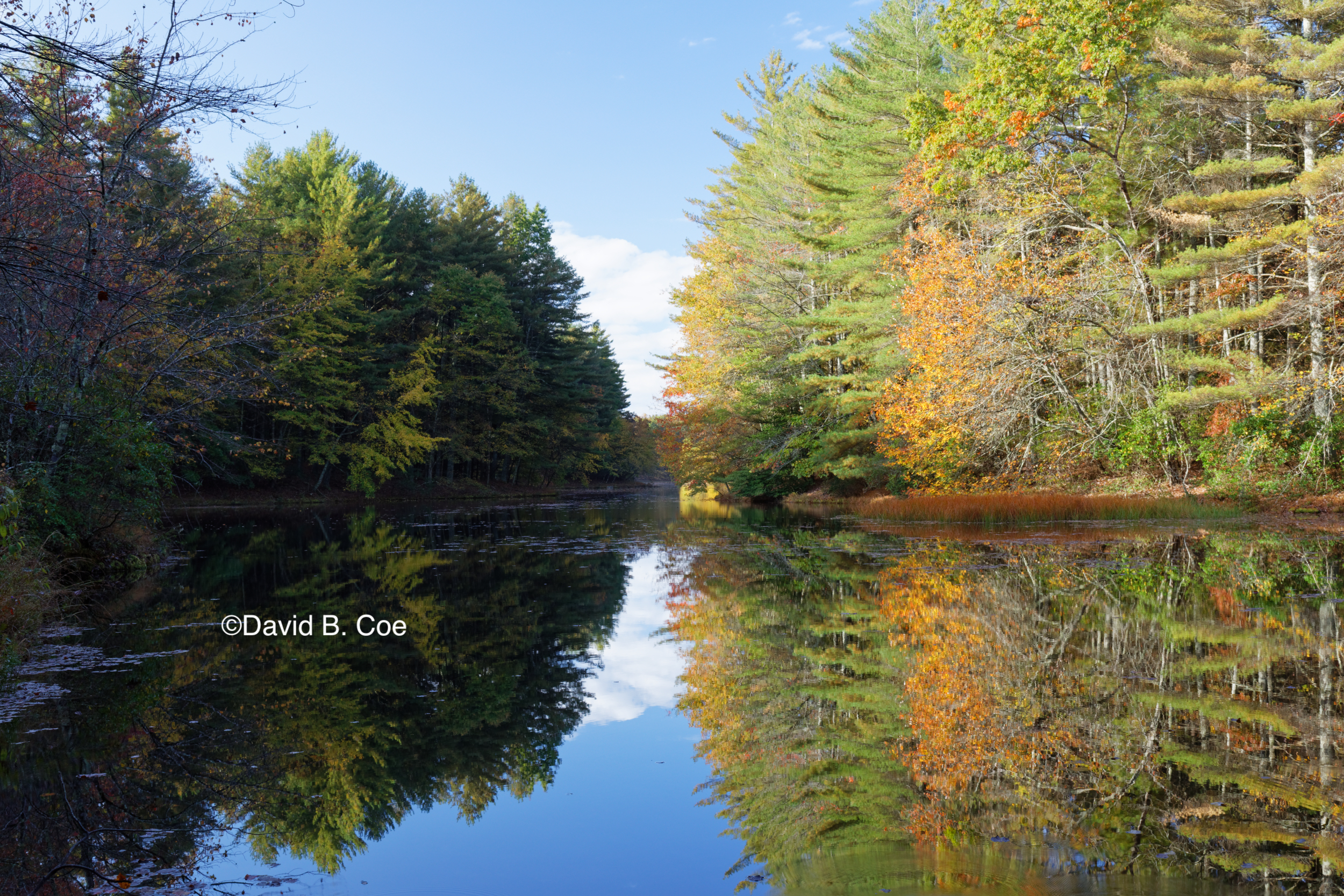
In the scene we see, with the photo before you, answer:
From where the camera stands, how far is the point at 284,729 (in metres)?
4.58

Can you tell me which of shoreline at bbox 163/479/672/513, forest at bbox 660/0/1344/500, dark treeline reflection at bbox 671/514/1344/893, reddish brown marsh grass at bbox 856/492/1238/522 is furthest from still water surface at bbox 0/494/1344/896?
shoreline at bbox 163/479/672/513

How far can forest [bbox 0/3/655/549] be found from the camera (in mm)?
7227

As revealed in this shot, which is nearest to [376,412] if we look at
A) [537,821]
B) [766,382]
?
[766,382]

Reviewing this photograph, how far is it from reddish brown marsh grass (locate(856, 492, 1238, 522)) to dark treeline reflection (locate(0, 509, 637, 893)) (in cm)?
1034

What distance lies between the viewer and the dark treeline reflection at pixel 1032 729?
283cm

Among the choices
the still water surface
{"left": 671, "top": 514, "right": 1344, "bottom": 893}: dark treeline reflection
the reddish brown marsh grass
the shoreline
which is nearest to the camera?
{"left": 671, "top": 514, "right": 1344, "bottom": 893}: dark treeline reflection

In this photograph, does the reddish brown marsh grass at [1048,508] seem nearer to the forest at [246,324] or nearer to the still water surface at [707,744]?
the still water surface at [707,744]

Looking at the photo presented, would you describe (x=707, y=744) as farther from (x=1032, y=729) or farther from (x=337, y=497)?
(x=337, y=497)

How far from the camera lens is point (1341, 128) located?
17016 millimetres

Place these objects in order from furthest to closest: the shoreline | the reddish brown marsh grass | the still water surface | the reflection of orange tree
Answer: the shoreline → the reddish brown marsh grass → the reflection of orange tree → the still water surface

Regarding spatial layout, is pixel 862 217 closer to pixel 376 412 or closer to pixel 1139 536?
pixel 1139 536

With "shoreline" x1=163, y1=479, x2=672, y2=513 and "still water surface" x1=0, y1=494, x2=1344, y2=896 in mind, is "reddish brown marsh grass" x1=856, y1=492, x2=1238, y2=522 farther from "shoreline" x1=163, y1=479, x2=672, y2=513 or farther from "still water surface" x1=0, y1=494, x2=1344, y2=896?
"shoreline" x1=163, y1=479, x2=672, y2=513

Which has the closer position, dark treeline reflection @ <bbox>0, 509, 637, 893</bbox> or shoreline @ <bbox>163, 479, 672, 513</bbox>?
dark treeline reflection @ <bbox>0, 509, 637, 893</bbox>

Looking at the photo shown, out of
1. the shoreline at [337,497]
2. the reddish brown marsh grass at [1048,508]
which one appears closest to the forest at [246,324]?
the shoreline at [337,497]
